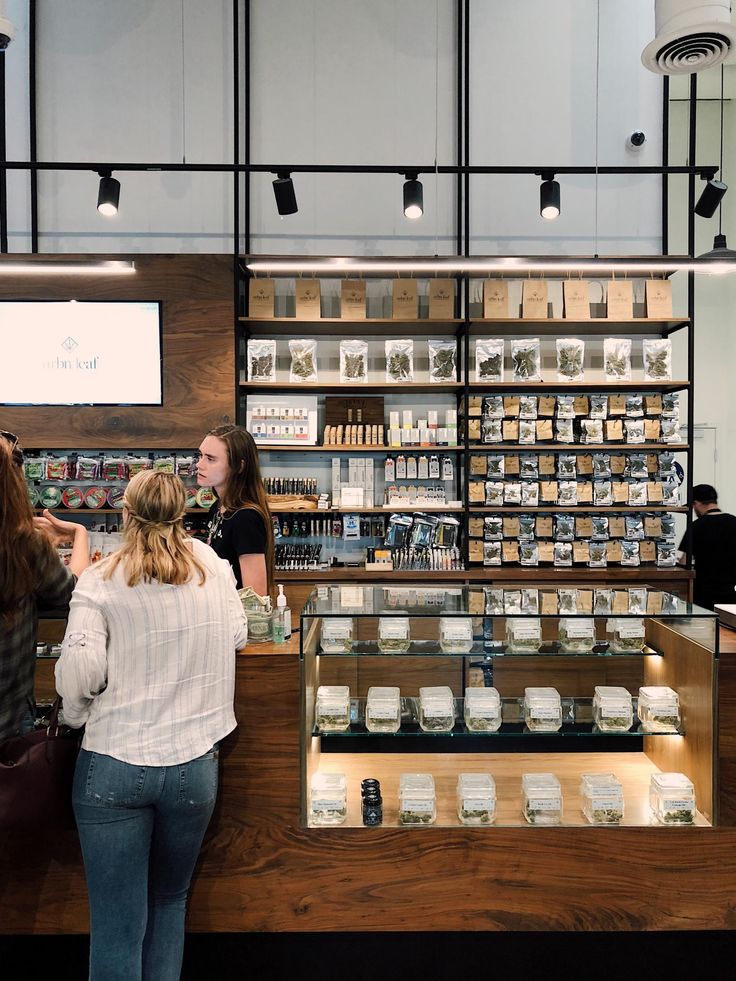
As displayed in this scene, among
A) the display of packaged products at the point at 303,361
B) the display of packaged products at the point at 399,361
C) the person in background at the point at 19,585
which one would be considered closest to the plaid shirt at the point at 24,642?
the person in background at the point at 19,585

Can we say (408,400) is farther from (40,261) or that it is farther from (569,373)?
(40,261)

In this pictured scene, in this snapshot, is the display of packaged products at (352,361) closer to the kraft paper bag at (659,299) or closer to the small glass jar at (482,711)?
the kraft paper bag at (659,299)

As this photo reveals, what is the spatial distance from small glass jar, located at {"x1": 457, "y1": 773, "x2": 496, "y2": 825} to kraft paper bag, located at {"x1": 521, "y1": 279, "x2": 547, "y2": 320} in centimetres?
331

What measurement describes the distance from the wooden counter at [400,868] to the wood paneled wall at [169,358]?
8.83 ft

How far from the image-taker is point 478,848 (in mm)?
2113

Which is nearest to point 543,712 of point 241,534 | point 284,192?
point 241,534

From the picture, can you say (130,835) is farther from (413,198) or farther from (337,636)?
(413,198)

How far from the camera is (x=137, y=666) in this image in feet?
5.26

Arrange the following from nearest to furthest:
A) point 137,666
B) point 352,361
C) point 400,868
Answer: point 137,666 → point 400,868 → point 352,361

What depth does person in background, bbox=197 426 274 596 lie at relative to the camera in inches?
93.8

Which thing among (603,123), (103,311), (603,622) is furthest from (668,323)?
(103,311)

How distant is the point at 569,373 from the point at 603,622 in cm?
287

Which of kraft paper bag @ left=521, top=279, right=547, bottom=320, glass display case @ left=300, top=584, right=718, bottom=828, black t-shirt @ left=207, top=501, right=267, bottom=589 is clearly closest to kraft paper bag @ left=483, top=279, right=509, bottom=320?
kraft paper bag @ left=521, top=279, right=547, bottom=320

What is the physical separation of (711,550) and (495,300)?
2.21 meters
